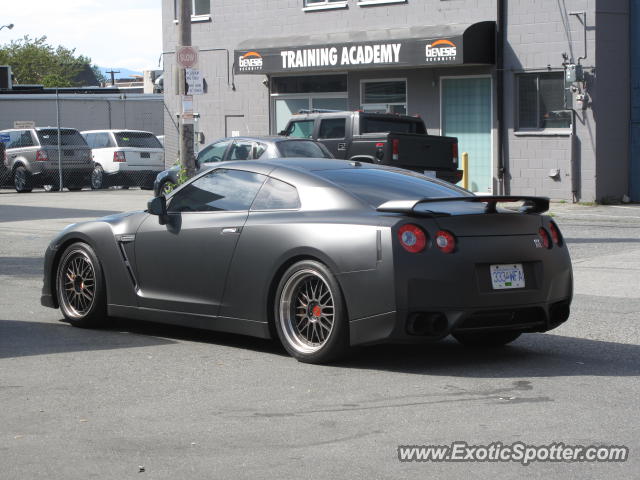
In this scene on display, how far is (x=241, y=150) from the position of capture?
2064 cm

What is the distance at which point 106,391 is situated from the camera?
7.04 metres

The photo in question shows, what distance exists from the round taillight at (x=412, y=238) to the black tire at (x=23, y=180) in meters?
25.5

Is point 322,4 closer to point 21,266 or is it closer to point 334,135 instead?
point 334,135

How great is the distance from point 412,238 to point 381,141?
14.0 m

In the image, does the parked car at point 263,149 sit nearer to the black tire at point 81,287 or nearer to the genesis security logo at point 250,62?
the genesis security logo at point 250,62

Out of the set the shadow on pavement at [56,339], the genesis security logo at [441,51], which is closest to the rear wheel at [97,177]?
the genesis security logo at [441,51]

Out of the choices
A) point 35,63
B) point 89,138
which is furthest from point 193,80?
point 35,63

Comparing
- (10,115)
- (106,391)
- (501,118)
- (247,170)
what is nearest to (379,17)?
(501,118)

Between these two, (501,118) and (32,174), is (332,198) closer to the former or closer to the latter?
(501,118)

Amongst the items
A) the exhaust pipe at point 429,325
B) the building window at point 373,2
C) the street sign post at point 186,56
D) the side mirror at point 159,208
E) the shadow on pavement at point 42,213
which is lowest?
the shadow on pavement at point 42,213

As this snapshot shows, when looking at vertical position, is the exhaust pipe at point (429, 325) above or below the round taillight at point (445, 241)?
below

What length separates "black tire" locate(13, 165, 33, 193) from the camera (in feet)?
104

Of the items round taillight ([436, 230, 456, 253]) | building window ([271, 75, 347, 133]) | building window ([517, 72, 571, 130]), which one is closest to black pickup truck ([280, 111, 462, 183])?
building window ([517, 72, 571, 130])

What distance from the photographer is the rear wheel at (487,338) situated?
8.55m
